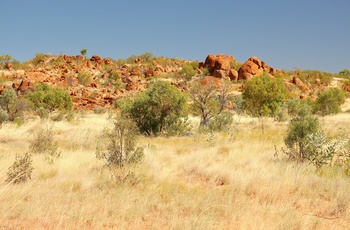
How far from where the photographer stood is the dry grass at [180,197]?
3.89 metres

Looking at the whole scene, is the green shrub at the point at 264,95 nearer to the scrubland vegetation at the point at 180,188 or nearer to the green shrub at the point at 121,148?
the scrubland vegetation at the point at 180,188

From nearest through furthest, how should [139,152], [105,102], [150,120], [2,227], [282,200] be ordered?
1. [2,227]
2. [282,200]
3. [139,152]
4. [150,120]
5. [105,102]

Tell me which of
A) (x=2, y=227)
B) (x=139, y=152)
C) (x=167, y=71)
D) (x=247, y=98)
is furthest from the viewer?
(x=167, y=71)

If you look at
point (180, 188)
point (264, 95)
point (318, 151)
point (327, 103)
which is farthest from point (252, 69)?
point (180, 188)

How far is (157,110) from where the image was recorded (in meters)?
16.1

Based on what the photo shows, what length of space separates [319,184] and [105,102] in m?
45.9

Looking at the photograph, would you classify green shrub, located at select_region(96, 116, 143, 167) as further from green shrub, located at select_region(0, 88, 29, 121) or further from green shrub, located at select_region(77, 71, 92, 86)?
green shrub, located at select_region(77, 71, 92, 86)

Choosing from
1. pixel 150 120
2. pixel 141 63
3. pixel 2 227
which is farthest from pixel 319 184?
pixel 141 63

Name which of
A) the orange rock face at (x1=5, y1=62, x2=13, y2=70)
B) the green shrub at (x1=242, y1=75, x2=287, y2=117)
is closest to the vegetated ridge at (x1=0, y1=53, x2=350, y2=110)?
the orange rock face at (x1=5, y1=62, x2=13, y2=70)

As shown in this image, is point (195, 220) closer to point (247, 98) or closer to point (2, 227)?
point (2, 227)

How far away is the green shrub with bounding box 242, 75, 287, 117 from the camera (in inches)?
1114

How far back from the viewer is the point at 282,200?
4.90 metres

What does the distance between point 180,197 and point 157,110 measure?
37.5 feet

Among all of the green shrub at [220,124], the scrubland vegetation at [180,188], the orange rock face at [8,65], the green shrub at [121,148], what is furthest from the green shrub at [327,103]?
the orange rock face at [8,65]
